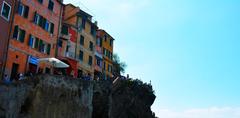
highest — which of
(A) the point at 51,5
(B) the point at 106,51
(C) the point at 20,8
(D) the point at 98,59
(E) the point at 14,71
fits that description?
(A) the point at 51,5

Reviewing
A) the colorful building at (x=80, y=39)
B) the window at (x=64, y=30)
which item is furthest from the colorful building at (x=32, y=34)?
the colorful building at (x=80, y=39)

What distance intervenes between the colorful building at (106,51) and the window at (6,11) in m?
→ 27.4

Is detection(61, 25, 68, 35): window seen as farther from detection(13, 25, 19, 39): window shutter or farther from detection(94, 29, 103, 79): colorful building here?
detection(13, 25, 19, 39): window shutter

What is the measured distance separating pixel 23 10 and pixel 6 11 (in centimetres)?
A: 554

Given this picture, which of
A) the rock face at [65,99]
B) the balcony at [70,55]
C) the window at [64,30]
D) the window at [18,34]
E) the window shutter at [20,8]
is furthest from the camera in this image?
the window at [64,30]

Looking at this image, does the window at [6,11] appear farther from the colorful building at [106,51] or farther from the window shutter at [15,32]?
the colorful building at [106,51]

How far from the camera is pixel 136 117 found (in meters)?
50.3

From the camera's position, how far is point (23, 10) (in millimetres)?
41094

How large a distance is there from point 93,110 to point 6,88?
13.6 metres

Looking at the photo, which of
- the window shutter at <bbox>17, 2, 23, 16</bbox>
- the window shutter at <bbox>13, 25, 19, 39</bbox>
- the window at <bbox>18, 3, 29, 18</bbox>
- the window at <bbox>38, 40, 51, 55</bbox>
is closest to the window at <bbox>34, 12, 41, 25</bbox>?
the window at <bbox>18, 3, 29, 18</bbox>

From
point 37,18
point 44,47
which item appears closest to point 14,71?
point 44,47

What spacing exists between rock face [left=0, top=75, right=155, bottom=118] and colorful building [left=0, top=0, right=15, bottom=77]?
5503 millimetres

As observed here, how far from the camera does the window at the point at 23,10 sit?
40.4 m

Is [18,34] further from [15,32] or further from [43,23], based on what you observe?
[43,23]
